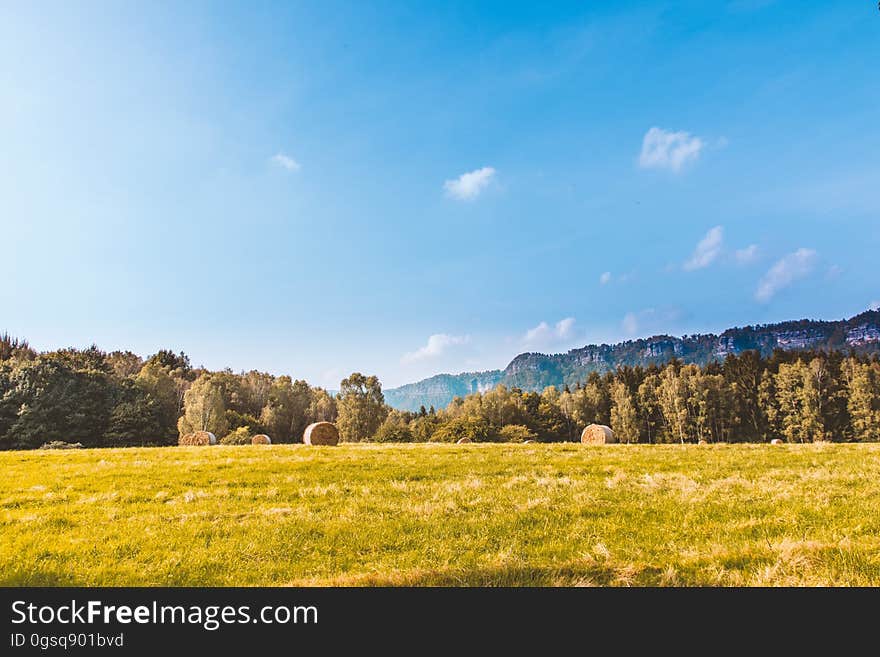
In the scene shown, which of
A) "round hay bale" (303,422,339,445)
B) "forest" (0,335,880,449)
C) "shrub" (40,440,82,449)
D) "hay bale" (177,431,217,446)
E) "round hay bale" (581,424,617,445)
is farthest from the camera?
"forest" (0,335,880,449)

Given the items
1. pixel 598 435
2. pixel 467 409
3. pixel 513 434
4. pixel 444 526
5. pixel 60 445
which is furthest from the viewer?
pixel 467 409

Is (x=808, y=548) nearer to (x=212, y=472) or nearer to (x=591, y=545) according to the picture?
(x=591, y=545)

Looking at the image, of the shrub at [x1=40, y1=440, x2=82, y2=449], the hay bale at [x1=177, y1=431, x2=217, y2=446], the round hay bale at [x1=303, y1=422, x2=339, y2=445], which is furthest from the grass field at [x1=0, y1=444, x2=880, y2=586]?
the hay bale at [x1=177, y1=431, x2=217, y2=446]

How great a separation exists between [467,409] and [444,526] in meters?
126

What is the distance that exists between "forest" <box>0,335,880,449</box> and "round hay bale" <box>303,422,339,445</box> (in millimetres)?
26869

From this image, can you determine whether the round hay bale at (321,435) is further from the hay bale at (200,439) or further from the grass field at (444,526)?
the grass field at (444,526)

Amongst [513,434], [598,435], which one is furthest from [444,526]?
[513,434]

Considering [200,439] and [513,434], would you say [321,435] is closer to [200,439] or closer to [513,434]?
[200,439]

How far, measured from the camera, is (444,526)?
8.84 meters

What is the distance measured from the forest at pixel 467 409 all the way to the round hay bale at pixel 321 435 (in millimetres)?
26869

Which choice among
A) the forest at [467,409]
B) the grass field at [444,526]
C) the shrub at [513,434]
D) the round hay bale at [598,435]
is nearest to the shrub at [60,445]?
the forest at [467,409]

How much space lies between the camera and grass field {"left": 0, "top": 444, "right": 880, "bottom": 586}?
634 cm

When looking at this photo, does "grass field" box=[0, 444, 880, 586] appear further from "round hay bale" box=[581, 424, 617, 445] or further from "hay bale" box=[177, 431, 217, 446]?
"hay bale" box=[177, 431, 217, 446]
